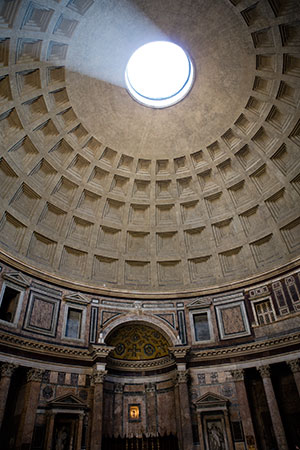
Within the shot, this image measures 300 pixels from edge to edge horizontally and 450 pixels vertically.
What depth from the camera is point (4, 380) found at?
15.9 meters

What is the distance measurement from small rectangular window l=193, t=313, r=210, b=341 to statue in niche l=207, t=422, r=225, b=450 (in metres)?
4.92

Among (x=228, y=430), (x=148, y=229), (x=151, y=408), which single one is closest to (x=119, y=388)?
(x=151, y=408)

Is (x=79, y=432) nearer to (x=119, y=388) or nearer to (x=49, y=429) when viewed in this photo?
(x=49, y=429)

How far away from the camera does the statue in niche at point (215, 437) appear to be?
17781 mm

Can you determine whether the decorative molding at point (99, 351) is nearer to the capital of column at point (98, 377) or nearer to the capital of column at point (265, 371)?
the capital of column at point (98, 377)

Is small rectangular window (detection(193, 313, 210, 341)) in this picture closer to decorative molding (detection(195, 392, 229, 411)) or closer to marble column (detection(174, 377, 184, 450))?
marble column (detection(174, 377, 184, 450))

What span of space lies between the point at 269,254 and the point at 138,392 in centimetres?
1255

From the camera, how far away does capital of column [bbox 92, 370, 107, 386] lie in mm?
18406

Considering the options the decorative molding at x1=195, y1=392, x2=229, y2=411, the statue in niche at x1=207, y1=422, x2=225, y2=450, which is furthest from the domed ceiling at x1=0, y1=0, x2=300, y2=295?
the statue in niche at x1=207, y1=422, x2=225, y2=450

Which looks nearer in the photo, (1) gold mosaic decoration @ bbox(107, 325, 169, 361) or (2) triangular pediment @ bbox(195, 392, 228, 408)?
(2) triangular pediment @ bbox(195, 392, 228, 408)

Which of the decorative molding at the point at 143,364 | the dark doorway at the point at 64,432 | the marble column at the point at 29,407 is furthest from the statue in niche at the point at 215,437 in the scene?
the marble column at the point at 29,407

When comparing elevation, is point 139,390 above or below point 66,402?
above

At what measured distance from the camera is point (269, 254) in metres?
22.1

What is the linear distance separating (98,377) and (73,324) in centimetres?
370
